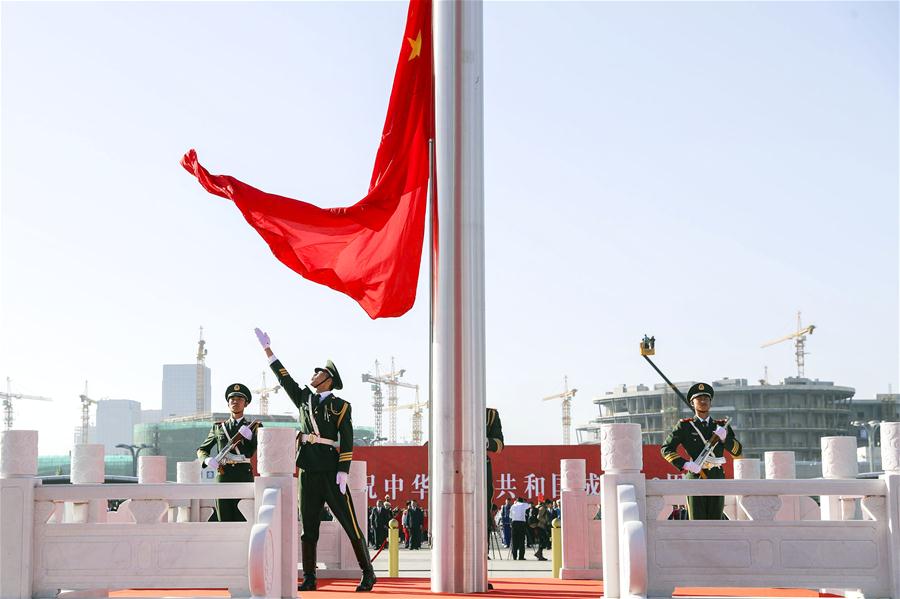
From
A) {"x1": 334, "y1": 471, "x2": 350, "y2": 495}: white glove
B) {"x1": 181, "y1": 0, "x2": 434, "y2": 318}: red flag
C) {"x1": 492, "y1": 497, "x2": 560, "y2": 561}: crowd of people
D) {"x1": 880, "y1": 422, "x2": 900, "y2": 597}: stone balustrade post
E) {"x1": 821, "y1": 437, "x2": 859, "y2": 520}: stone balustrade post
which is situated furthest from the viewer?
{"x1": 492, "y1": 497, "x2": 560, "y2": 561}: crowd of people

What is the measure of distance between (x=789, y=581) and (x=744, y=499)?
26.3 inches

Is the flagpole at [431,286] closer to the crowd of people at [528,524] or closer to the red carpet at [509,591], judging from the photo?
the red carpet at [509,591]

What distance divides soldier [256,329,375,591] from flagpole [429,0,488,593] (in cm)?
83

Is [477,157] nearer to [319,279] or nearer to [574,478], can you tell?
[319,279]

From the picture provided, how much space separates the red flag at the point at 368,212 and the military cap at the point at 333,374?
70 cm

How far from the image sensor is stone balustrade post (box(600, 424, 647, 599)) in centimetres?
835

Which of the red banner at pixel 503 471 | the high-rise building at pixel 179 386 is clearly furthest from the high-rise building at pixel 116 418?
the red banner at pixel 503 471

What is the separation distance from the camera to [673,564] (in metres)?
8.20

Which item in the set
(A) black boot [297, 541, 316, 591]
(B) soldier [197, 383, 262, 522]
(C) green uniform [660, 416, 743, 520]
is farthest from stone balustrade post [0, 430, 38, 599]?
(C) green uniform [660, 416, 743, 520]

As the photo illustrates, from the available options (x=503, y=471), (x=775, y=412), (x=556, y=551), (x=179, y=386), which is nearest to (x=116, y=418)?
(x=179, y=386)

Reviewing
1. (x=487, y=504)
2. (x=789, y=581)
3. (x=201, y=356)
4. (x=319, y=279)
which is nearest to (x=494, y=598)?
(x=487, y=504)

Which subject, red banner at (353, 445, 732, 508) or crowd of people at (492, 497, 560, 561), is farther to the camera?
red banner at (353, 445, 732, 508)

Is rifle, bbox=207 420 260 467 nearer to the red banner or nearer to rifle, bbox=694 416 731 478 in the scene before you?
rifle, bbox=694 416 731 478

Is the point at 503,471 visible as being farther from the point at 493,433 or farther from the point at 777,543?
the point at 777,543
